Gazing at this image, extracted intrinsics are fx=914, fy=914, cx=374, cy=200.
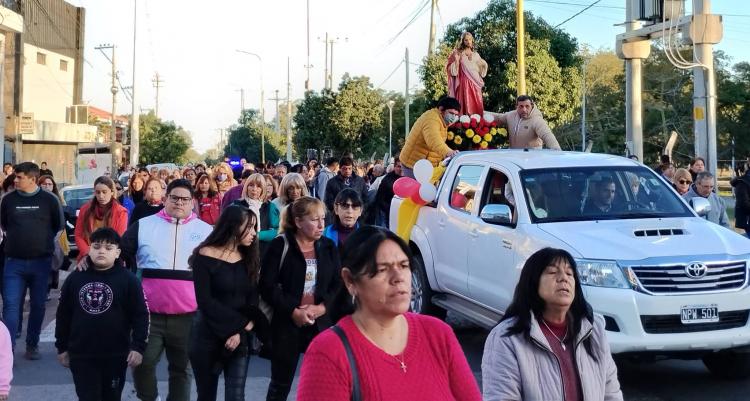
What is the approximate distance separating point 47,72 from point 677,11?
4031 centimetres

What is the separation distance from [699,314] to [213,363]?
11.8 feet

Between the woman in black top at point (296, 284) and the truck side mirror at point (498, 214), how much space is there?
2.50 meters

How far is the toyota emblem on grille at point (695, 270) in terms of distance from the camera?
676 centimetres

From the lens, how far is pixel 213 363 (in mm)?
5562

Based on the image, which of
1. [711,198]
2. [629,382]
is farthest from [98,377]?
[711,198]

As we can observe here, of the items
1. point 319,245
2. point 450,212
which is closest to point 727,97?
point 450,212

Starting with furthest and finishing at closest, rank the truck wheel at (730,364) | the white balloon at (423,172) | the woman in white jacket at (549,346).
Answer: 1. the white balloon at (423,172)
2. the truck wheel at (730,364)
3. the woman in white jacket at (549,346)

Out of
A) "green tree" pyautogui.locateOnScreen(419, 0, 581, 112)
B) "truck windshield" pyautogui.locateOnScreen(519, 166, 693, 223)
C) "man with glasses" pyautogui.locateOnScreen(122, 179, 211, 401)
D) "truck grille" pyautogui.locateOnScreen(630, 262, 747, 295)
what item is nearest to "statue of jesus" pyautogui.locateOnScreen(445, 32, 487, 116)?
"truck windshield" pyautogui.locateOnScreen(519, 166, 693, 223)

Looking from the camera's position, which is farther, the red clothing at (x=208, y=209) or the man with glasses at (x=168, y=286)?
the red clothing at (x=208, y=209)

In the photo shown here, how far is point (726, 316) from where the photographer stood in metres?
6.83

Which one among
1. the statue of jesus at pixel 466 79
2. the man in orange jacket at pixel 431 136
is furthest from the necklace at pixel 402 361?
the statue of jesus at pixel 466 79

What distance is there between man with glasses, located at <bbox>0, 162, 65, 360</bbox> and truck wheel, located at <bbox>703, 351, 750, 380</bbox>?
6.13m

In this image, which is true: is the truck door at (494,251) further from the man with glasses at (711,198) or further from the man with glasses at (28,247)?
the man with glasses at (28,247)

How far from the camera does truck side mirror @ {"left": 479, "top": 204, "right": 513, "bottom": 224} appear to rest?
7879 millimetres
